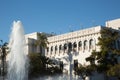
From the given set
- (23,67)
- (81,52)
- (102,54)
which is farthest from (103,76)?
(23,67)

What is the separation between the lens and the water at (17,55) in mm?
41844

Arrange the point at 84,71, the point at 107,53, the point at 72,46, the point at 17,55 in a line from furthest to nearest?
1. the point at 72,46
2. the point at 84,71
3. the point at 107,53
4. the point at 17,55

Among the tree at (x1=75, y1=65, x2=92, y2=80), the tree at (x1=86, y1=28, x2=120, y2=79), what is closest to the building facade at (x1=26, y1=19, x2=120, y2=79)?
the tree at (x1=75, y1=65, x2=92, y2=80)

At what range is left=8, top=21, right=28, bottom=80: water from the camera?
41844 mm

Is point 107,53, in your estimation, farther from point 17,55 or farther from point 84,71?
point 17,55

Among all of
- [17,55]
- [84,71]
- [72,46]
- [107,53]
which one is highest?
[72,46]

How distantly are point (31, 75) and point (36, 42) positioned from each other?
1341 centimetres

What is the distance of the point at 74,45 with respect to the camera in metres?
68.6

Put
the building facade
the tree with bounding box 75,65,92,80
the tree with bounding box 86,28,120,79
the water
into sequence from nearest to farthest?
the water < the tree with bounding box 86,28,120,79 < the tree with bounding box 75,65,92,80 < the building facade

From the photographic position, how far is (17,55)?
140 ft

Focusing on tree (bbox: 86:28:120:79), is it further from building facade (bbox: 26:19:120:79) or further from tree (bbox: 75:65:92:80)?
building facade (bbox: 26:19:120:79)

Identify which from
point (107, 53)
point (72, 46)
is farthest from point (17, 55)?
point (72, 46)

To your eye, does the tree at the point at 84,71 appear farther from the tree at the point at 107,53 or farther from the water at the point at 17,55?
the water at the point at 17,55

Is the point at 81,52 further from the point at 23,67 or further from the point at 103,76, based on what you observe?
the point at 23,67
